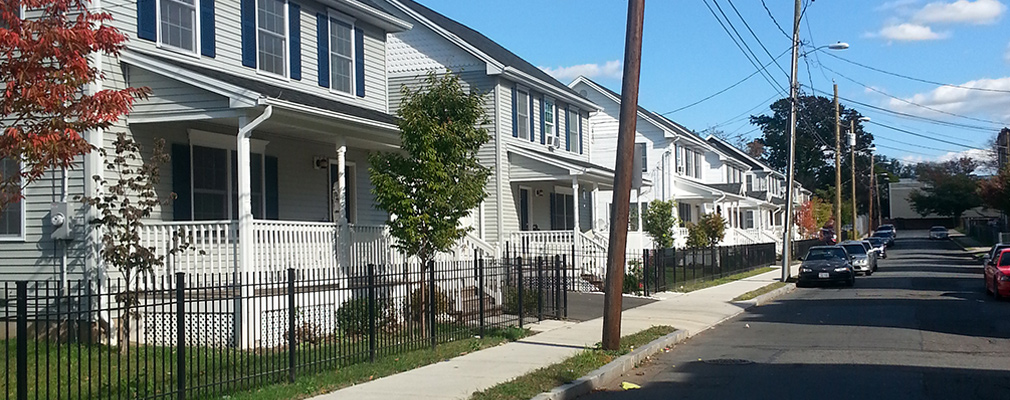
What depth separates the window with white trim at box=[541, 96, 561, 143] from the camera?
30062mm

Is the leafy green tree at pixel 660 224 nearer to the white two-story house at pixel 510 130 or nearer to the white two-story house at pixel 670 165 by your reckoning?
the white two-story house at pixel 670 165

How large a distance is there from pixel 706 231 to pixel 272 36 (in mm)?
25000

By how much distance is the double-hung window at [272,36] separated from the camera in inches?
709

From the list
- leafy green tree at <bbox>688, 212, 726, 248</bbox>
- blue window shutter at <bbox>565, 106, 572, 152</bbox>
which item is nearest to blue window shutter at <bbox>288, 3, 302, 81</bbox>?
blue window shutter at <bbox>565, 106, 572, 152</bbox>

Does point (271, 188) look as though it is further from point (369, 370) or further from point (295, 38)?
point (369, 370)

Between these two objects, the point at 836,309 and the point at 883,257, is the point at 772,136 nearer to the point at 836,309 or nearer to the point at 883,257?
the point at 883,257

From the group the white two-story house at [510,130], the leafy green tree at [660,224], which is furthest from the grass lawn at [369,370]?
the leafy green tree at [660,224]

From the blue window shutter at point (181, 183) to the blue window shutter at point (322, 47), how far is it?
4218 millimetres

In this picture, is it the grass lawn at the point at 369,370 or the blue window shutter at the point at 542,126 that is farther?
the blue window shutter at the point at 542,126

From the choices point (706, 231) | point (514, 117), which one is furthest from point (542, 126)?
point (706, 231)

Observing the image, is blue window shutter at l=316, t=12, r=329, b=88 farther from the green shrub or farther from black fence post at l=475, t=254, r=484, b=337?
the green shrub

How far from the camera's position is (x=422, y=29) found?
93.1ft

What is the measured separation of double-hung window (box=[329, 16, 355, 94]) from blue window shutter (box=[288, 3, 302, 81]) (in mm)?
1044

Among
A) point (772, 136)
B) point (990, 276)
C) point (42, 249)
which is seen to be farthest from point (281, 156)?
point (772, 136)
